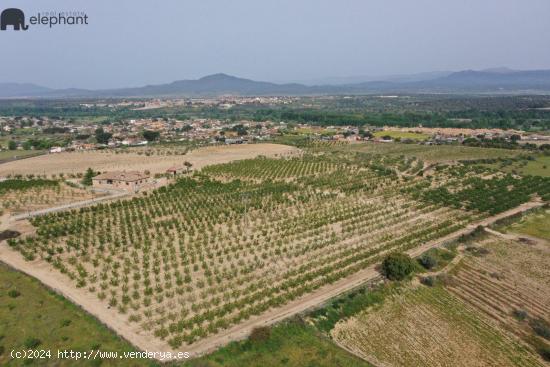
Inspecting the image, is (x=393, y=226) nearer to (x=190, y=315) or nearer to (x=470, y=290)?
(x=470, y=290)

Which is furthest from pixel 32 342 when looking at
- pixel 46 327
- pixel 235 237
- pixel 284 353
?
pixel 235 237

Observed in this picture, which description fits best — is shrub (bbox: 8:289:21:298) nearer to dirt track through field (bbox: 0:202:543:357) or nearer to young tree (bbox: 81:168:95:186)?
dirt track through field (bbox: 0:202:543:357)

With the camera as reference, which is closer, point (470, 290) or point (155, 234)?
point (470, 290)

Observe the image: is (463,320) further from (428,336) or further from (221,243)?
(221,243)

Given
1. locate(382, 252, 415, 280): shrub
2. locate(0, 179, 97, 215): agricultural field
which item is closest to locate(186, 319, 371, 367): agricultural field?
locate(382, 252, 415, 280): shrub

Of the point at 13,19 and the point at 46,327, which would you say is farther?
the point at 13,19

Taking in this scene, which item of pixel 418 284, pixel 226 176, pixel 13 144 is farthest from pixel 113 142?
pixel 418 284
